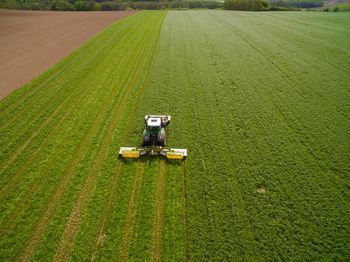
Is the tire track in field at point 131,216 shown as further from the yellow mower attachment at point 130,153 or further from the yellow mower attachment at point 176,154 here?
the yellow mower attachment at point 176,154

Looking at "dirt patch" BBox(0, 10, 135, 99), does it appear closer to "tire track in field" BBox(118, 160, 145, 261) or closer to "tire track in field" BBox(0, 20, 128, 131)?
"tire track in field" BBox(0, 20, 128, 131)

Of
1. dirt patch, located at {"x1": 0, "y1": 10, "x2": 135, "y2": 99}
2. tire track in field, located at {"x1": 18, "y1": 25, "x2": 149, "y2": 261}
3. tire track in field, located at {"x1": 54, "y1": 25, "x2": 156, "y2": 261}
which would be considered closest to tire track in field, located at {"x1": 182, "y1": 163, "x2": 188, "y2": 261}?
tire track in field, located at {"x1": 54, "y1": 25, "x2": 156, "y2": 261}

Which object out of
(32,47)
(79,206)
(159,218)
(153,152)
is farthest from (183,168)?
(32,47)

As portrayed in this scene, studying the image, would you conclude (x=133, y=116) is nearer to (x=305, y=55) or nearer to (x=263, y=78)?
(x=263, y=78)

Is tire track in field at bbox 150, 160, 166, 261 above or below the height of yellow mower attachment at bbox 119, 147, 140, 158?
below

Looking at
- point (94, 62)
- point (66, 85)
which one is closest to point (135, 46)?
point (94, 62)

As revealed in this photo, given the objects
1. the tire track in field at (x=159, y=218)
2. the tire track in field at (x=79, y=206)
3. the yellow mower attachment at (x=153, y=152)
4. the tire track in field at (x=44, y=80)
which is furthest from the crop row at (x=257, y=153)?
the tire track in field at (x=44, y=80)

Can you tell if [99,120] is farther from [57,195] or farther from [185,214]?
[185,214]
